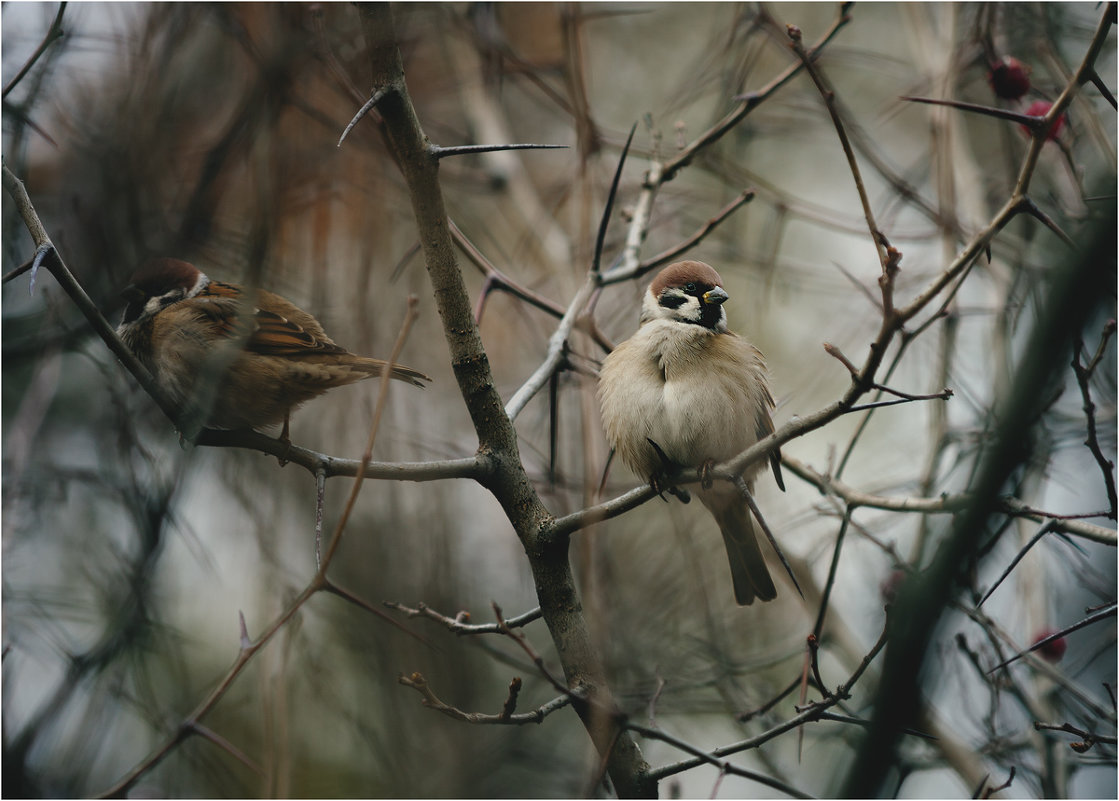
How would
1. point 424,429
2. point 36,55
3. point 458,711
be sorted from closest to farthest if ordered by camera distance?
point 458,711, point 36,55, point 424,429

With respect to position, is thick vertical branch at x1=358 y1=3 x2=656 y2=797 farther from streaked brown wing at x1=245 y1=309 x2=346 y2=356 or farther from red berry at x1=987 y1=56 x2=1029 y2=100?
red berry at x1=987 y1=56 x2=1029 y2=100

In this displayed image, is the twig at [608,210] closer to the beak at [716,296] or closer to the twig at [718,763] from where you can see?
the beak at [716,296]

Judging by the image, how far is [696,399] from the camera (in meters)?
3.96

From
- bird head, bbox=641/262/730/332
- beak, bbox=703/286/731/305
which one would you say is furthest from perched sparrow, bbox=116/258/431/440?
beak, bbox=703/286/731/305

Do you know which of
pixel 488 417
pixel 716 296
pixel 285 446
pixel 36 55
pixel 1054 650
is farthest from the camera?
pixel 716 296

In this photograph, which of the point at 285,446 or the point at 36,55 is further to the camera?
the point at 285,446

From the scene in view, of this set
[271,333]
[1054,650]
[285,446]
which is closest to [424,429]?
[271,333]

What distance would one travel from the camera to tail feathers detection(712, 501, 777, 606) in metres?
4.28

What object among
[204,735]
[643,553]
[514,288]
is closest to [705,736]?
[643,553]

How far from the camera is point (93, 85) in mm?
4723

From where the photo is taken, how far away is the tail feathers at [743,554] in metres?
4.28

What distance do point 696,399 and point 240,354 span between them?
80.4 inches

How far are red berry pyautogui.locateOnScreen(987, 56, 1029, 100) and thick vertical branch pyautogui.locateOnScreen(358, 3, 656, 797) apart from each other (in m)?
2.68

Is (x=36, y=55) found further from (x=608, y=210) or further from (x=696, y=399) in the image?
(x=696, y=399)
